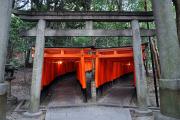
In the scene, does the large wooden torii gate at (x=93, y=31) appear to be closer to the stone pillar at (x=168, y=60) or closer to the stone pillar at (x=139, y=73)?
the stone pillar at (x=139, y=73)

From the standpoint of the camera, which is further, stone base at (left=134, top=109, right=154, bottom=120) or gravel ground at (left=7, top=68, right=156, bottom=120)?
gravel ground at (left=7, top=68, right=156, bottom=120)

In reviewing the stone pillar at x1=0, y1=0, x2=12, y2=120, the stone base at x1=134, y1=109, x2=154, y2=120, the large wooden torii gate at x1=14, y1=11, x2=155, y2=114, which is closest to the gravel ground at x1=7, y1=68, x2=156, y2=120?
the stone base at x1=134, y1=109, x2=154, y2=120

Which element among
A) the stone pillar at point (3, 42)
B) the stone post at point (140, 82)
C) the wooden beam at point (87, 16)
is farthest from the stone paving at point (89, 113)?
the stone pillar at point (3, 42)

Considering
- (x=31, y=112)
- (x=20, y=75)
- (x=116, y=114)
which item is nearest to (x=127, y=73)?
(x=20, y=75)

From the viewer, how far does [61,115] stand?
356 inches

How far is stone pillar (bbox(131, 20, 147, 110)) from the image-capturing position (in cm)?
852

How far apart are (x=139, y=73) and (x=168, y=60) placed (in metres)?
5.50

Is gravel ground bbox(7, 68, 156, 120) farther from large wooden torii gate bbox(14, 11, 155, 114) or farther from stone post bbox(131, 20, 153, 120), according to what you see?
large wooden torii gate bbox(14, 11, 155, 114)

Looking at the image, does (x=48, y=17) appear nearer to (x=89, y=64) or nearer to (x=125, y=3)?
(x=89, y=64)

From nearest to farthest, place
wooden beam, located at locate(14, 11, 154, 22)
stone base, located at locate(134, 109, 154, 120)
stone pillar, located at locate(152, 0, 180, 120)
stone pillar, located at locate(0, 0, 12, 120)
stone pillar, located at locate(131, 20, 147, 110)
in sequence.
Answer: stone pillar, located at locate(152, 0, 180, 120) < stone pillar, located at locate(0, 0, 12, 120) < stone base, located at locate(134, 109, 154, 120) < stone pillar, located at locate(131, 20, 147, 110) < wooden beam, located at locate(14, 11, 154, 22)

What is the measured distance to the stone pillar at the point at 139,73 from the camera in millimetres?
8523

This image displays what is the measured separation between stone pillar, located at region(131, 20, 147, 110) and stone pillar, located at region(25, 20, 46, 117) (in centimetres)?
428

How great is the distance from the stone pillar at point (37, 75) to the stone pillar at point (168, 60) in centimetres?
620

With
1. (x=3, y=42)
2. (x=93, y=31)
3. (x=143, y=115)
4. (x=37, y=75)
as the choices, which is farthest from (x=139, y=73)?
(x=3, y=42)
